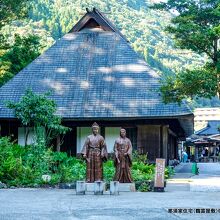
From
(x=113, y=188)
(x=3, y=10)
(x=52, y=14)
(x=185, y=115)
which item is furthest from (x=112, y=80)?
(x=52, y=14)

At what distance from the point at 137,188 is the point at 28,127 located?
9.21m

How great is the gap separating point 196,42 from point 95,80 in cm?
548

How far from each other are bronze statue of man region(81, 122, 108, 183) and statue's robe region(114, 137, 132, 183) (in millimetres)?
639

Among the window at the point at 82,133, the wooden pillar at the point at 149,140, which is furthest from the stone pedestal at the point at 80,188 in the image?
the window at the point at 82,133

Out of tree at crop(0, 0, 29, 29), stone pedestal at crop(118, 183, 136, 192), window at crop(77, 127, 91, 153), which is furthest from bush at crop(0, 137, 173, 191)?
tree at crop(0, 0, 29, 29)

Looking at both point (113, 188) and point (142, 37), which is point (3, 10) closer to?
point (113, 188)

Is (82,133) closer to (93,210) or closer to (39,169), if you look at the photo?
(39,169)

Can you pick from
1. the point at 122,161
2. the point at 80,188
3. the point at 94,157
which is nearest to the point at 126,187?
the point at 122,161

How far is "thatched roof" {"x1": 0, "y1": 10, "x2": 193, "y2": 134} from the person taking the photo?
21266 millimetres

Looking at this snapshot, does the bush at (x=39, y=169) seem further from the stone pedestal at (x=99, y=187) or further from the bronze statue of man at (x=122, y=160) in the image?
the stone pedestal at (x=99, y=187)

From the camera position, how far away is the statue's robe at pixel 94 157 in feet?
42.2

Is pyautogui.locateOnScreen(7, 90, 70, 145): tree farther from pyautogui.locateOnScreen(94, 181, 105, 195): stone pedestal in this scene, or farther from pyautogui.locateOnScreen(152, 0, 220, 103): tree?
pyautogui.locateOnScreen(94, 181, 105, 195): stone pedestal

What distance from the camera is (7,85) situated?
77.3 feet

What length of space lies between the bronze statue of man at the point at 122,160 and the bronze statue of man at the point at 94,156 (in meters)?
0.64
